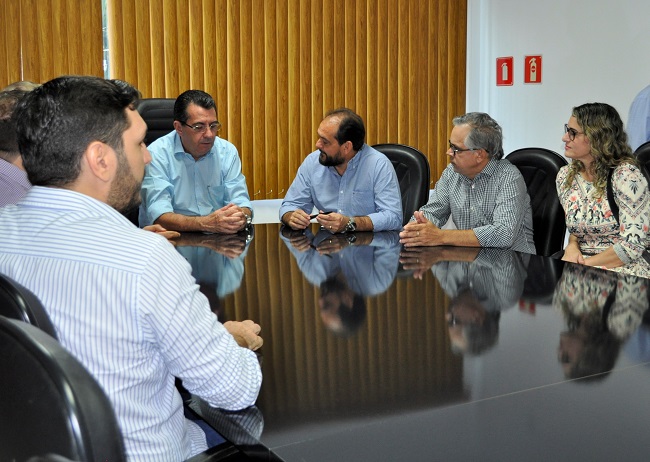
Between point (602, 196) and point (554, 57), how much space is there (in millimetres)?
3012

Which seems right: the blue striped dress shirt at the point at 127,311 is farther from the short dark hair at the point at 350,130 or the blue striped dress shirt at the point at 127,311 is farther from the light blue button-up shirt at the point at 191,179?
the short dark hair at the point at 350,130

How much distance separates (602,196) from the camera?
317 centimetres

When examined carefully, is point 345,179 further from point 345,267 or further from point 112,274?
point 112,274

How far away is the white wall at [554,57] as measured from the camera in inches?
209

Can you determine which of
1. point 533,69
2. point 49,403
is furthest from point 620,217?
point 533,69

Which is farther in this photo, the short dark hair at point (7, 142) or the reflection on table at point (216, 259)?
the short dark hair at point (7, 142)

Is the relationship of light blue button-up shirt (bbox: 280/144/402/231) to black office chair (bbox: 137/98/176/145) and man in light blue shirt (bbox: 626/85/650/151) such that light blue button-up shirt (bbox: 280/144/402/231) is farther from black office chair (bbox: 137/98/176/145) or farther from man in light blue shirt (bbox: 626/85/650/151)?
man in light blue shirt (bbox: 626/85/650/151)

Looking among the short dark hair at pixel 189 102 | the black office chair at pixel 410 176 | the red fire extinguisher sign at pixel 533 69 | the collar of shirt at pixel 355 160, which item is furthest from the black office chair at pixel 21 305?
the red fire extinguisher sign at pixel 533 69

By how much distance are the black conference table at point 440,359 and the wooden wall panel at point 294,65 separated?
2.91 meters

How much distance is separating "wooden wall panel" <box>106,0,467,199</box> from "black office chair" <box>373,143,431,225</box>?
1.64 meters

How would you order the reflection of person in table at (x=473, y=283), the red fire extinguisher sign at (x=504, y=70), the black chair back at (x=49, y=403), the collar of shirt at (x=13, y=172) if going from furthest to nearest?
the red fire extinguisher sign at (x=504, y=70) < the collar of shirt at (x=13, y=172) < the reflection of person in table at (x=473, y=283) < the black chair back at (x=49, y=403)

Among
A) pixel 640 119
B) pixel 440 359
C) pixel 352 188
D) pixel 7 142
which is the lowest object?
pixel 440 359

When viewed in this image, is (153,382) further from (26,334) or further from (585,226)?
(585,226)

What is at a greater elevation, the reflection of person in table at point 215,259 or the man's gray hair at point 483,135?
the man's gray hair at point 483,135
